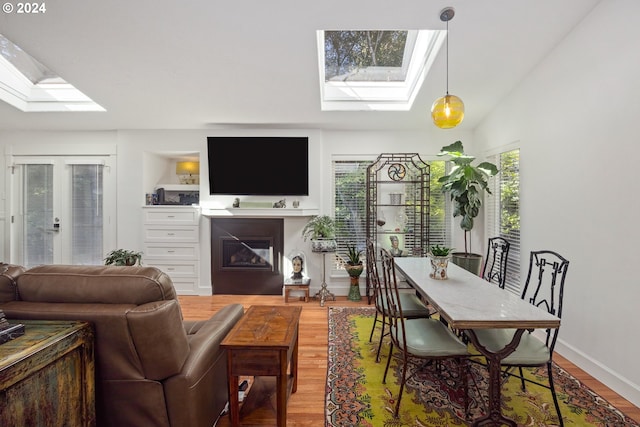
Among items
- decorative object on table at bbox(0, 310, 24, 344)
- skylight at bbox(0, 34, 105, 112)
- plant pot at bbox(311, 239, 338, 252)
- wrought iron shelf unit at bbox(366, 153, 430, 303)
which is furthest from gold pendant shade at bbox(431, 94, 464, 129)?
skylight at bbox(0, 34, 105, 112)

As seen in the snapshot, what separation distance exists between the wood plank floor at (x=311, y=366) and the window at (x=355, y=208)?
1.01 meters

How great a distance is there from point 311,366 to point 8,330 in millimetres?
2006

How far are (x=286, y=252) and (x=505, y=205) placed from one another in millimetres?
3105

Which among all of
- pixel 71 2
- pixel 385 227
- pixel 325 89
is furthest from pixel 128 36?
pixel 385 227

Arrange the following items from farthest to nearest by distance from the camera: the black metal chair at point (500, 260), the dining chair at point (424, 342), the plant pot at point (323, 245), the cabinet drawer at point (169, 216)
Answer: the cabinet drawer at point (169, 216) → the plant pot at point (323, 245) → the black metal chair at point (500, 260) → the dining chair at point (424, 342)

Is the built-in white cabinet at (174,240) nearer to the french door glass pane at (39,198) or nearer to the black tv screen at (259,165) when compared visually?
the black tv screen at (259,165)

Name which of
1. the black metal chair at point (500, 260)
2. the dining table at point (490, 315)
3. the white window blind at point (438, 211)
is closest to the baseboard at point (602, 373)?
the black metal chair at point (500, 260)

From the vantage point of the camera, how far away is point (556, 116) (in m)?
2.85

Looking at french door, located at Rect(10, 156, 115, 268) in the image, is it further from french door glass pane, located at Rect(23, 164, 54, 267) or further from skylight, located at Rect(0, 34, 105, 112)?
skylight, located at Rect(0, 34, 105, 112)

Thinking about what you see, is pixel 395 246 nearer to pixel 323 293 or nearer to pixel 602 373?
pixel 323 293

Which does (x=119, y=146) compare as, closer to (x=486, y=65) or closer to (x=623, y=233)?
(x=486, y=65)

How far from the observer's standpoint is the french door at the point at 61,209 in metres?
4.57

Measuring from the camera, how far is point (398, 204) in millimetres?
4355

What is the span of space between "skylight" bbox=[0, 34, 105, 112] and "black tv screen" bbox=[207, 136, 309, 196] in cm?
168
